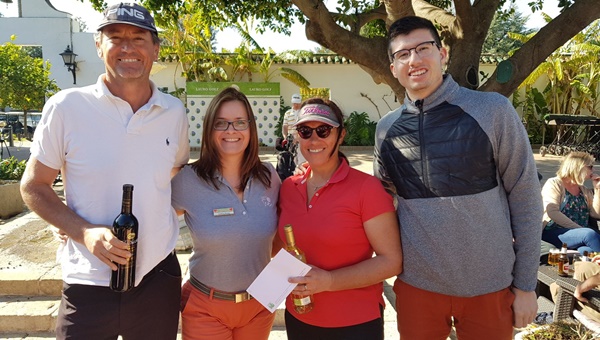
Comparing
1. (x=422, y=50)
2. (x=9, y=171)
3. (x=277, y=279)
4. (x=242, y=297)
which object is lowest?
(x=9, y=171)

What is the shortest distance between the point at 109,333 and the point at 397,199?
5.52 ft

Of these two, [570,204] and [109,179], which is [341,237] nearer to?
[109,179]

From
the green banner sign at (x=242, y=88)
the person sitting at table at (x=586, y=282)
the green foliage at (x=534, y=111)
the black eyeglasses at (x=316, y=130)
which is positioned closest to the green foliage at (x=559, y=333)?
the person sitting at table at (x=586, y=282)

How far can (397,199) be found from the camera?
96.6 inches

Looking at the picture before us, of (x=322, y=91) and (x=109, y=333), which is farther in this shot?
(x=322, y=91)

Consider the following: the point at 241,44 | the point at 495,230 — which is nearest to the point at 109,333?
the point at 495,230

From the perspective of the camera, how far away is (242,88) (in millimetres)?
17703

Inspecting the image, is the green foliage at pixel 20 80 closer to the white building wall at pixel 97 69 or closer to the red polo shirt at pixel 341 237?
the white building wall at pixel 97 69

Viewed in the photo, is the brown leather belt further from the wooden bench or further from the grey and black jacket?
the wooden bench

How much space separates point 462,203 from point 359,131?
16371 mm

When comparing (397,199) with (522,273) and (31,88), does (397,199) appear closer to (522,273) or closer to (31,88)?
(522,273)

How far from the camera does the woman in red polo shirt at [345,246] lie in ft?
7.47

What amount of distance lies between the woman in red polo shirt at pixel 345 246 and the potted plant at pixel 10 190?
7672 millimetres

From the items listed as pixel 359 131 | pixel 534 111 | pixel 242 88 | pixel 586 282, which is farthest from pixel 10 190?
pixel 534 111
